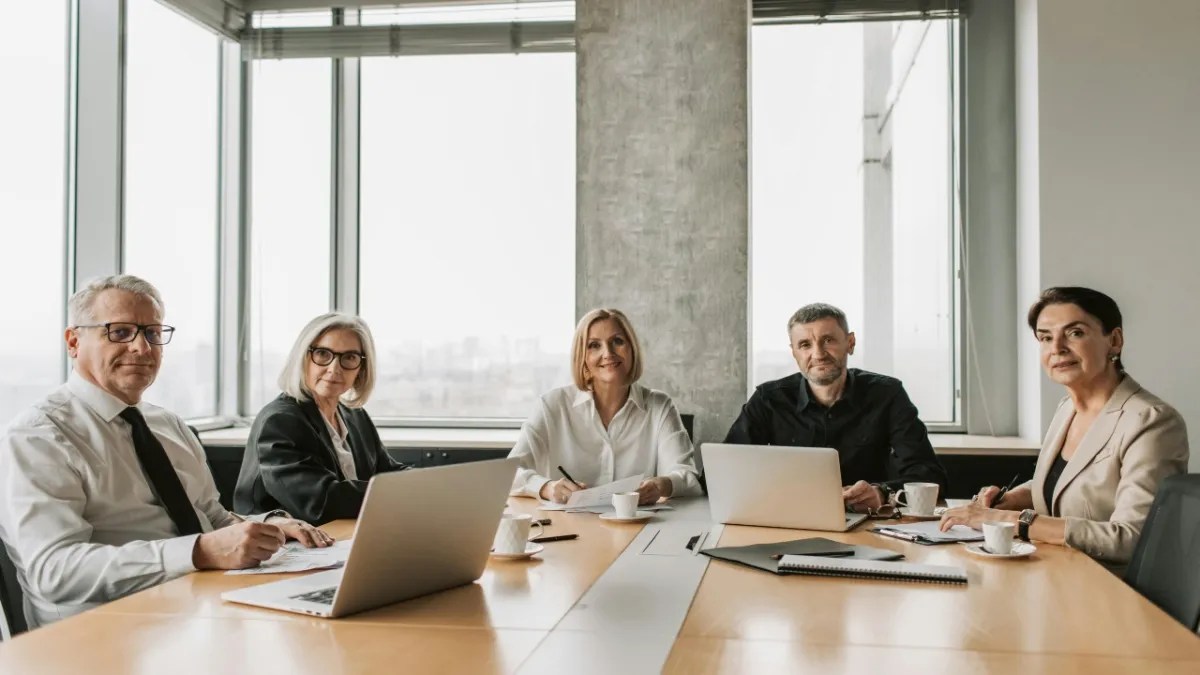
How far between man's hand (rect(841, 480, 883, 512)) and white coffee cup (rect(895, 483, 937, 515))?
80mm

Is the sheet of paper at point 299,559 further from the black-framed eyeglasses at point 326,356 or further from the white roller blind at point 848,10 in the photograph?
the white roller blind at point 848,10

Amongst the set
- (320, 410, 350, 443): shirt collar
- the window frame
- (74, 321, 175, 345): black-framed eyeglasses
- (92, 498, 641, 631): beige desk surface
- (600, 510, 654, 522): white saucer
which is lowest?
(92, 498, 641, 631): beige desk surface

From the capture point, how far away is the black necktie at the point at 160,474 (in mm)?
2275

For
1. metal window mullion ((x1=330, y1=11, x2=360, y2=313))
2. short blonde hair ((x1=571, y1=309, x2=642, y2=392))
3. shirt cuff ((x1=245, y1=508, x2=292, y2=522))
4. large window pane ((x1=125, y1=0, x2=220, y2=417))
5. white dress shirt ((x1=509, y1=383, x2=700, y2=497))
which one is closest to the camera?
shirt cuff ((x1=245, y1=508, x2=292, y2=522))

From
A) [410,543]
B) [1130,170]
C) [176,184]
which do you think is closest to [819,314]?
[1130,170]

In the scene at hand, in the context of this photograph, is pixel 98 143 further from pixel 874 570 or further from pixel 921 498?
pixel 874 570

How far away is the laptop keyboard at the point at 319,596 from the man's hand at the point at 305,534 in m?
0.44

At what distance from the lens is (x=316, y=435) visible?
2.88m

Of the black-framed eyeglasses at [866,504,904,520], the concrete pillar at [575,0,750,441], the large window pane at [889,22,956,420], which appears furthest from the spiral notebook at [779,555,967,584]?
the large window pane at [889,22,956,420]

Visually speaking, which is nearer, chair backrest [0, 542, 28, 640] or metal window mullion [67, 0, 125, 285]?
chair backrest [0, 542, 28, 640]

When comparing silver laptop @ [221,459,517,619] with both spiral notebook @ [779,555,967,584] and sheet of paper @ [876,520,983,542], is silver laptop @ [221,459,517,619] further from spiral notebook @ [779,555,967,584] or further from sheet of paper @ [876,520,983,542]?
sheet of paper @ [876,520,983,542]

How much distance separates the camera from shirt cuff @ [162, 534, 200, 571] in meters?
1.91

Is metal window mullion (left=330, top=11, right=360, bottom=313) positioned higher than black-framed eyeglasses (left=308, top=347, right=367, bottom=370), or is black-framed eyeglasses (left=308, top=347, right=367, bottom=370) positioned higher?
metal window mullion (left=330, top=11, right=360, bottom=313)

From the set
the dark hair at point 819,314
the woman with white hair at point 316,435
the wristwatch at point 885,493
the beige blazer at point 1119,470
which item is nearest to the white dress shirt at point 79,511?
the woman with white hair at point 316,435
